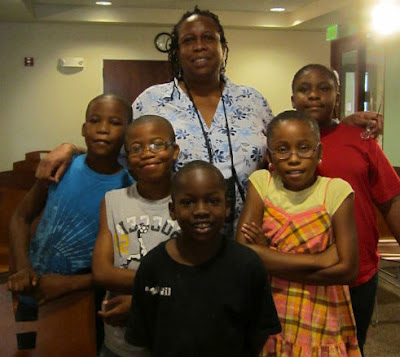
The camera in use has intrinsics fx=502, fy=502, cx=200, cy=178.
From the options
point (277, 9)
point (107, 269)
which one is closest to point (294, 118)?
point (107, 269)

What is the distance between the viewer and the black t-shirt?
1.24 meters

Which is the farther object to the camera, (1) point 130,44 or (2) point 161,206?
(1) point 130,44

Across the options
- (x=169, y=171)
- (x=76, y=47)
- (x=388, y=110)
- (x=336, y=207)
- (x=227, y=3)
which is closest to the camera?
(x=336, y=207)

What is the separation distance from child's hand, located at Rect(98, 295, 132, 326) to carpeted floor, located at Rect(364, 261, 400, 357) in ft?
7.66

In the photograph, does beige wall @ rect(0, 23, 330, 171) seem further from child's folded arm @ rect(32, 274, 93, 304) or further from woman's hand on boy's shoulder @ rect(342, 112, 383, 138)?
child's folded arm @ rect(32, 274, 93, 304)

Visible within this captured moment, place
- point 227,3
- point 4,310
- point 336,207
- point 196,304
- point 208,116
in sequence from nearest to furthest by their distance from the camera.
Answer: point 196,304 → point 336,207 → point 4,310 → point 208,116 → point 227,3

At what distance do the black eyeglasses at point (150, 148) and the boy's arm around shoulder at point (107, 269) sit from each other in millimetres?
205

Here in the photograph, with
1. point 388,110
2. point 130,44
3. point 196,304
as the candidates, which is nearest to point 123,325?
point 196,304

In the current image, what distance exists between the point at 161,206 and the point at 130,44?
6880mm

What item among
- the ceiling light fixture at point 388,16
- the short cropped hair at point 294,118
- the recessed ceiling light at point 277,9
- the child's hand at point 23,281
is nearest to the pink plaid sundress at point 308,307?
the short cropped hair at point 294,118

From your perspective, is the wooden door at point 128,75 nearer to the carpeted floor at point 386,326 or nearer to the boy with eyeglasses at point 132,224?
the carpeted floor at point 386,326

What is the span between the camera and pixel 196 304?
125 centimetres

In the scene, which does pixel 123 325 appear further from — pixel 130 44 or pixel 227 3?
pixel 130 44

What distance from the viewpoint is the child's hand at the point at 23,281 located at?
154 centimetres
